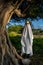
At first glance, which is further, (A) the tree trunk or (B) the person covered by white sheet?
(B) the person covered by white sheet

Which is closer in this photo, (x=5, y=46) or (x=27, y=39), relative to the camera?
(x=5, y=46)

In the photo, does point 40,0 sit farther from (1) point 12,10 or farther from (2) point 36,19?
(2) point 36,19

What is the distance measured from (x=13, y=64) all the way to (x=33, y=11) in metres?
4.74

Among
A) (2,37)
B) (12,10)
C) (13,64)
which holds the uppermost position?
(12,10)

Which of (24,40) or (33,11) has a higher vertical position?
(33,11)

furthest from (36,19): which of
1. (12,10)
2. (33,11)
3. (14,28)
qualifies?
(14,28)

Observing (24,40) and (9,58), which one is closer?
(9,58)

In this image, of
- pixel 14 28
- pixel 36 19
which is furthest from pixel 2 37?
pixel 14 28

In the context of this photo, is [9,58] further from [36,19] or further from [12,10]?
[36,19]

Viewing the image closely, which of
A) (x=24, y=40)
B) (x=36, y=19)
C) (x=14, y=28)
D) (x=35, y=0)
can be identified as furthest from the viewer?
(x=14, y=28)

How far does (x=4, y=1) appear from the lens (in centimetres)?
1183

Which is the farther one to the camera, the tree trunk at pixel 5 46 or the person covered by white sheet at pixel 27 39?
the person covered by white sheet at pixel 27 39

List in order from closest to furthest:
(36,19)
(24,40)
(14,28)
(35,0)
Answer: (35,0), (24,40), (36,19), (14,28)

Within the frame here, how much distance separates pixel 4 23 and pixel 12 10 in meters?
0.60
